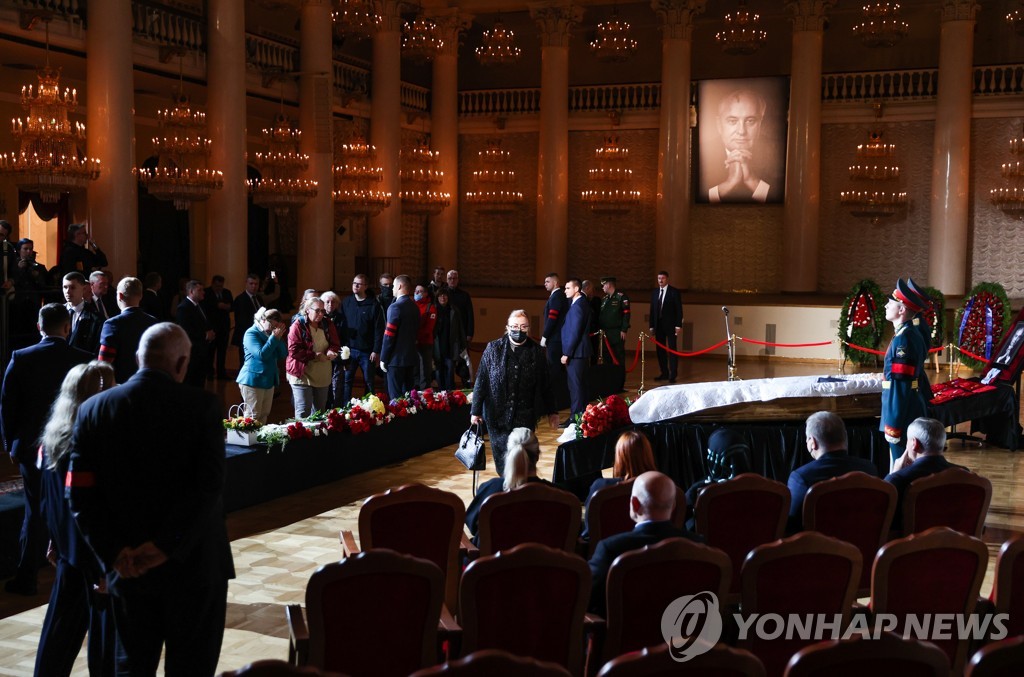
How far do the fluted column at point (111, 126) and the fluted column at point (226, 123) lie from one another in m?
1.89

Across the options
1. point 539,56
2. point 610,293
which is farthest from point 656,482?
point 539,56

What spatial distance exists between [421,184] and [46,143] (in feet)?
32.4

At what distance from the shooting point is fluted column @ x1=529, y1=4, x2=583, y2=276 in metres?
24.9

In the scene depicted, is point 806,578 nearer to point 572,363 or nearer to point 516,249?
point 572,363

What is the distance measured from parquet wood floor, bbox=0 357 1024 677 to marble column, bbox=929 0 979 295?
444 inches

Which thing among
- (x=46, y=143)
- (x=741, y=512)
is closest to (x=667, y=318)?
(x=46, y=143)

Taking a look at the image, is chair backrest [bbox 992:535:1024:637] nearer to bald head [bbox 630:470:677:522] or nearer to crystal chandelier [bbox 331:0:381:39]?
bald head [bbox 630:470:677:522]

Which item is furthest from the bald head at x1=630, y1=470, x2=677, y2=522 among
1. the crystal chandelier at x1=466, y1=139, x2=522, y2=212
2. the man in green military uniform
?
the crystal chandelier at x1=466, y1=139, x2=522, y2=212

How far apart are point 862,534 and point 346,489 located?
17.8 ft

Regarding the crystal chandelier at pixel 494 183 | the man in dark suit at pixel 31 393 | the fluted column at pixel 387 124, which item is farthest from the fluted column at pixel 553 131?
the man in dark suit at pixel 31 393

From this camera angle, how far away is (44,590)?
6.87 m

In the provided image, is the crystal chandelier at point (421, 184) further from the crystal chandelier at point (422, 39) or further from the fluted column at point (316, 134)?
the fluted column at point (316, 134)

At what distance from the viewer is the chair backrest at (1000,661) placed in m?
2.99
